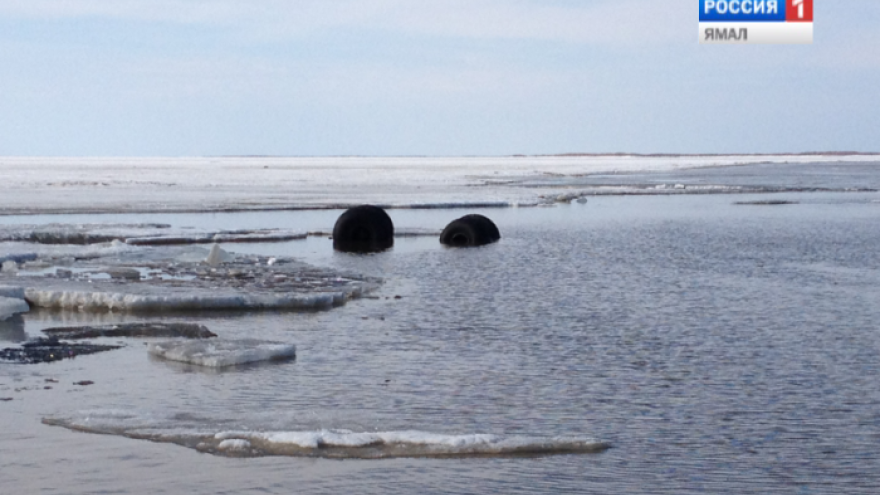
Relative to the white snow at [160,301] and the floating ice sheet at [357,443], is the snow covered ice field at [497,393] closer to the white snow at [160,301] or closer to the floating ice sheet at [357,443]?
the floating ice sheet at [357,443]

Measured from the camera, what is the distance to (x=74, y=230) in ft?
86.9

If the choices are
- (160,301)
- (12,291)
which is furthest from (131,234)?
(160,301)

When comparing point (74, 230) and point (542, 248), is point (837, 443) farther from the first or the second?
point (74, 230)

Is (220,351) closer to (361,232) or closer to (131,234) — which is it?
(361,232)

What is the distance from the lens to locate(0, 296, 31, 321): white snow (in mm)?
13781

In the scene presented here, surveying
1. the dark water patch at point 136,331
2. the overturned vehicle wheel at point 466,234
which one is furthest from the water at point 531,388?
the overturned vehicle wheel at point 466,234

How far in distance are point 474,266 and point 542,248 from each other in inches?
157

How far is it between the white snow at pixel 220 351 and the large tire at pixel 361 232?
1274 cm

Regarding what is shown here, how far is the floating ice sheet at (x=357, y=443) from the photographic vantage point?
7.69m

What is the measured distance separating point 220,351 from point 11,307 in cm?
438

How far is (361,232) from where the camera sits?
24.7 meters

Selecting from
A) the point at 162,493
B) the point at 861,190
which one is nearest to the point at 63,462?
the point at 162,493

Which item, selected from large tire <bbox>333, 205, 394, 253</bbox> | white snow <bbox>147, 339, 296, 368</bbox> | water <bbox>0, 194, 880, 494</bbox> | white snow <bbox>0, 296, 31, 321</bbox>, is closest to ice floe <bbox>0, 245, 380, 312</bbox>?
water <bbox>0, 194, 880, 494</bbox>

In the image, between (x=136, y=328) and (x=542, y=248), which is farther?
(x=542, y=248)
